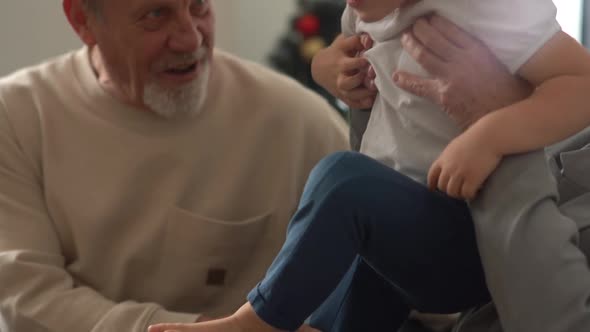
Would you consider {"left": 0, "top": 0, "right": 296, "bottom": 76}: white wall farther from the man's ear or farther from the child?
the child

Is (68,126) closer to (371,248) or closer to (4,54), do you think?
(371,248)

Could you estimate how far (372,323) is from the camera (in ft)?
4.24

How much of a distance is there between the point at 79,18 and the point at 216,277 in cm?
59

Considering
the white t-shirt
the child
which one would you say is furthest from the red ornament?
the child

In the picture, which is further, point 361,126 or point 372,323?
point 361,126

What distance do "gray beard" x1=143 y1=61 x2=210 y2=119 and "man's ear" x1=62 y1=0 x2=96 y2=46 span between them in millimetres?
181

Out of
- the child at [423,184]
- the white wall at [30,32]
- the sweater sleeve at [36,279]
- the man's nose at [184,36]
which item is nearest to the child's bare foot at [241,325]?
the child at [423,184]

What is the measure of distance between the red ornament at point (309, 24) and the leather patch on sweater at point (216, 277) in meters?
1.82

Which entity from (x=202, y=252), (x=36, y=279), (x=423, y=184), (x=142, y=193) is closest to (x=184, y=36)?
(x=142, y=193)

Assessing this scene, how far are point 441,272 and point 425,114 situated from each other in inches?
8.3

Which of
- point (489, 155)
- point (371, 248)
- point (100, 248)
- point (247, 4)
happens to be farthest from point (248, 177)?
point (247, 4)

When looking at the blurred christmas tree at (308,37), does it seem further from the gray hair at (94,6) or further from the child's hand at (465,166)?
the child's hand at (465,166)

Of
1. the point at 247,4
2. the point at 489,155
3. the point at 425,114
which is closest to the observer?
the point at 489,155

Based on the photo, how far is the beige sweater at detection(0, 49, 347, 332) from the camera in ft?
5.57
